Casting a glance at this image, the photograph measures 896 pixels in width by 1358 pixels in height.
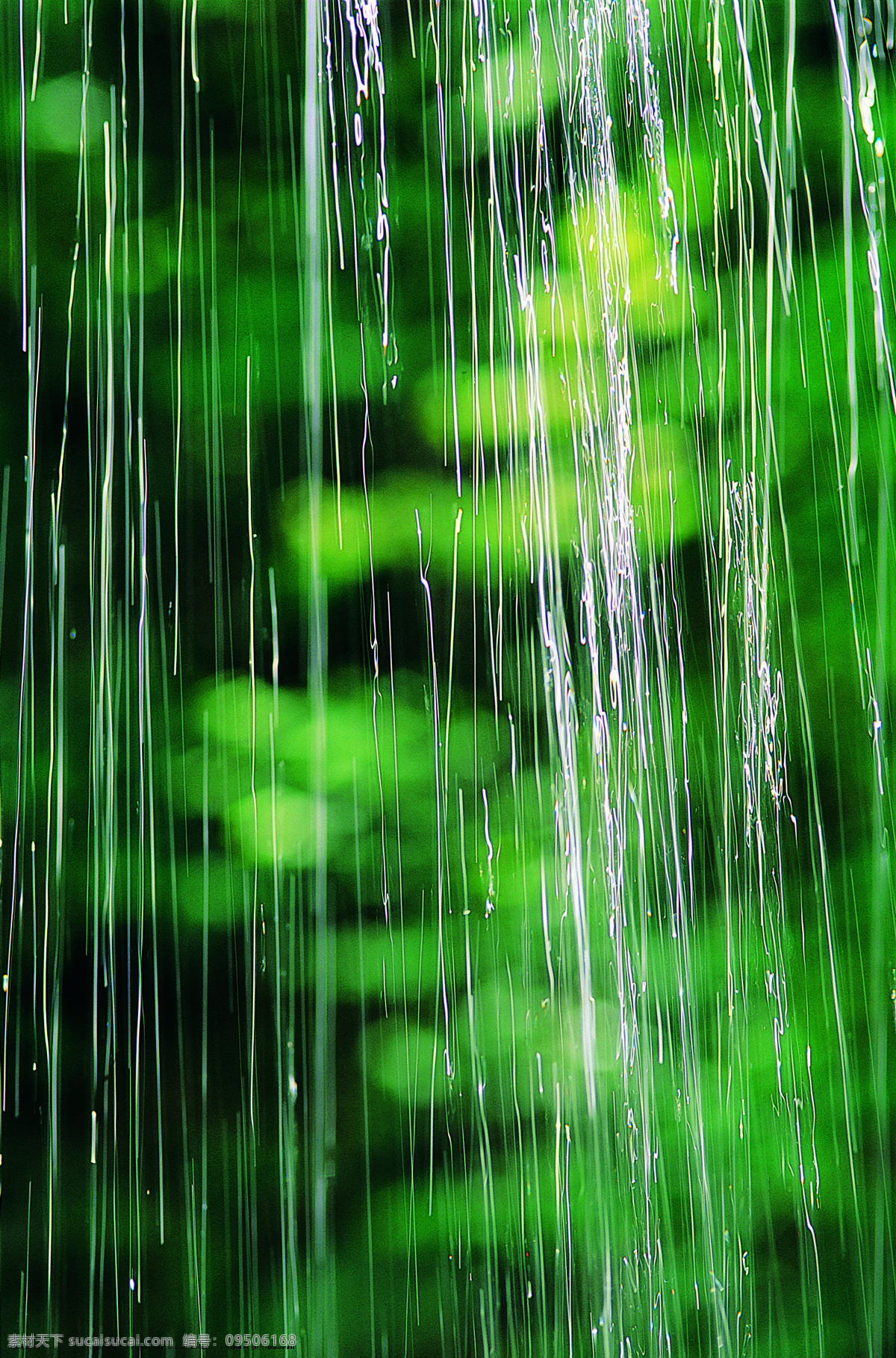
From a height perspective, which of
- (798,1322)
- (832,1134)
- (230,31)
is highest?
(230,31)

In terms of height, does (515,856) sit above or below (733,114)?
below

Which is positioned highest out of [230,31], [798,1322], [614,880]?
[230,31]

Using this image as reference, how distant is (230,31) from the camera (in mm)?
1403

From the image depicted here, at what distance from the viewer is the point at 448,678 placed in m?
1.41

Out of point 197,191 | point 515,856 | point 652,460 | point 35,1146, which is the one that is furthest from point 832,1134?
point 197,191

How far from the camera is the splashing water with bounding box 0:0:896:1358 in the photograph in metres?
1.35

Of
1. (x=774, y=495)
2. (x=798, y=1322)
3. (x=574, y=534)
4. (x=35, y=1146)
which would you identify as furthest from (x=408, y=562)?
(x=798, y=1322)

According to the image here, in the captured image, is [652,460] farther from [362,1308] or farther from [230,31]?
[362,1308]

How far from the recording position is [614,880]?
4.59ft

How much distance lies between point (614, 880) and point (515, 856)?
0.13m

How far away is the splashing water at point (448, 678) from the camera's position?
1349 millimetres

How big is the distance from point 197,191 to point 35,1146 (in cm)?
116

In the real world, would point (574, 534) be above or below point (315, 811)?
above

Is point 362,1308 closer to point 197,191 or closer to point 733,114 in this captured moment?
point 197,191
